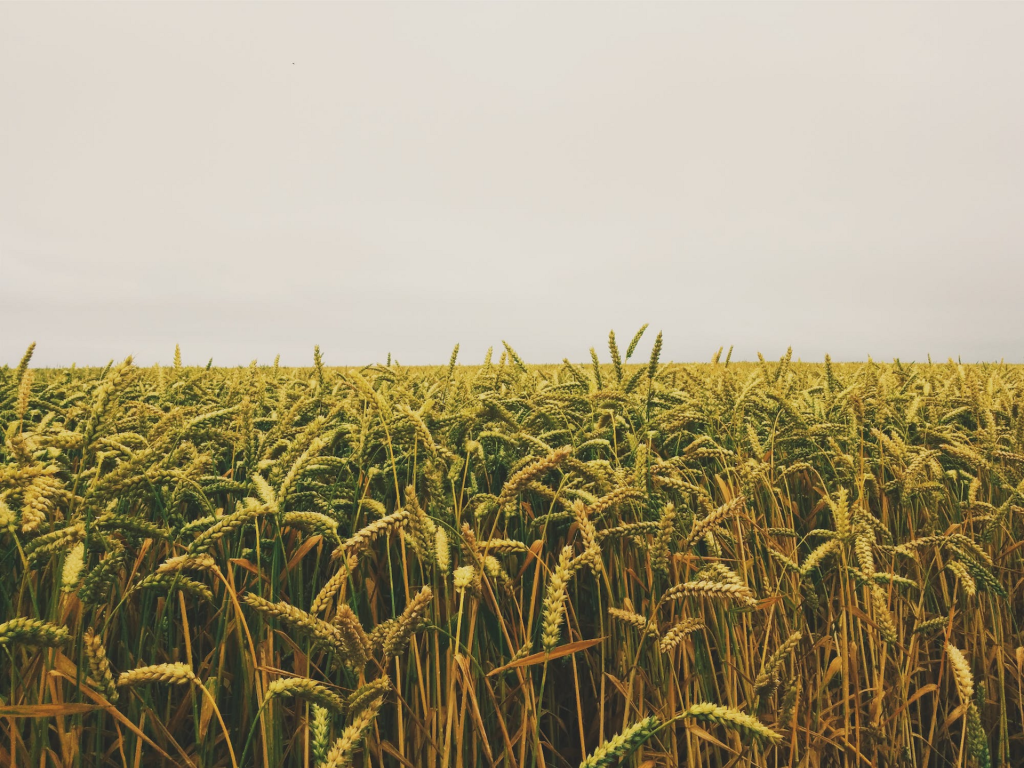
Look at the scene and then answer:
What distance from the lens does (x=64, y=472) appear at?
6.08 ft

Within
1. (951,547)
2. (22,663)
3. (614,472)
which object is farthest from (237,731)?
(951,547)

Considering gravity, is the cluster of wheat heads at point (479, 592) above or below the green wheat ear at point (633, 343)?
below

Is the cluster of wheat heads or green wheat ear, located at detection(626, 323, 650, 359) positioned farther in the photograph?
green wheat ear, located at detection(626, 323, 650, 359)

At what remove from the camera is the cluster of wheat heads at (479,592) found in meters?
1.18

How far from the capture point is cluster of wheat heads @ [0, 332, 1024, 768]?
118 cm

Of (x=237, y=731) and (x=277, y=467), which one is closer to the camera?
(x=277, y=467)

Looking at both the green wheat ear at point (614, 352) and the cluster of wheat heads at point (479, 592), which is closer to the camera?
the cluster of wheat heads at point (479, 592)

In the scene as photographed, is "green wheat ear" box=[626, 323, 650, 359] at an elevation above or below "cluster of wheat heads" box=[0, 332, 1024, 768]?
above

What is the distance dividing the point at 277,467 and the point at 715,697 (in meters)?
1.55

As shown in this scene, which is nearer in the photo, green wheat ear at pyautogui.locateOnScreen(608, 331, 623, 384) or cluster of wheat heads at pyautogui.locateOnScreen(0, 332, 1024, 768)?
cluster of wheat heads at pyautogui.locateOnScreen(0, 332, 1024, 768)

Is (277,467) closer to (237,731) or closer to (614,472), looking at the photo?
(237,731)

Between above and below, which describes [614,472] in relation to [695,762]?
above

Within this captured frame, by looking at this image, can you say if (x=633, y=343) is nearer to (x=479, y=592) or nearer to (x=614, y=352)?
(x=614, y=352)

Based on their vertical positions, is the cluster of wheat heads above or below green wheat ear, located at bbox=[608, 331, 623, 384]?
below
